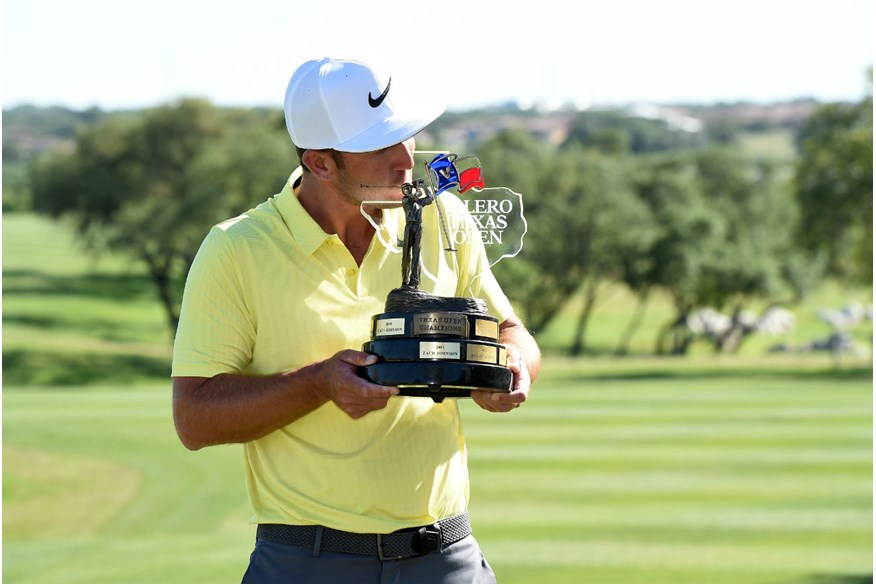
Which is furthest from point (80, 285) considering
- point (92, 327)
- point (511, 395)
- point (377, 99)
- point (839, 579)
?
point (511, 395)

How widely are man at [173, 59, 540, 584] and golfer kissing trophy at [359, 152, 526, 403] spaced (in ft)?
0.25

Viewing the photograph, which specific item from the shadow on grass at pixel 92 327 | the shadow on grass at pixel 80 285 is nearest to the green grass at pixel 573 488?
the shadow on grass at pixel 92 327

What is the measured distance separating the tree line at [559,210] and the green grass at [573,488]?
54.3ft

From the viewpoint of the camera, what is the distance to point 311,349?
120 inches

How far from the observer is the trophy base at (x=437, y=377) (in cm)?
274

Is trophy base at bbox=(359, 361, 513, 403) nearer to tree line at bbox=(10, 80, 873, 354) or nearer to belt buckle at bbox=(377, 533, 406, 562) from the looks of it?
belt buckle at bbox=(377, 533, 406, 562)

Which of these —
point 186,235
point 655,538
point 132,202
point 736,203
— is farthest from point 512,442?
point 736,203

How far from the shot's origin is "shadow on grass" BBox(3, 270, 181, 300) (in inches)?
2717

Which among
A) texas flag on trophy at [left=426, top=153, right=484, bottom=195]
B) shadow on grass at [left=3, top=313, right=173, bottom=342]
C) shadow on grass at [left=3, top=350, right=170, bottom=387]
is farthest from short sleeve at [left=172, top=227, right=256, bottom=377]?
shadow on grass at [left=3, top=313, right=173, bottom=342]

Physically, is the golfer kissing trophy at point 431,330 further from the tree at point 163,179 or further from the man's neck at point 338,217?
the tree at point 163,179

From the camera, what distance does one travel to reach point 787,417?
23516mm

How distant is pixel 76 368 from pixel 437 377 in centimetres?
4834

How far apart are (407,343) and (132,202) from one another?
58189 mm

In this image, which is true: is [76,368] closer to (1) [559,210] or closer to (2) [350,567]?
(1) [559,210]
